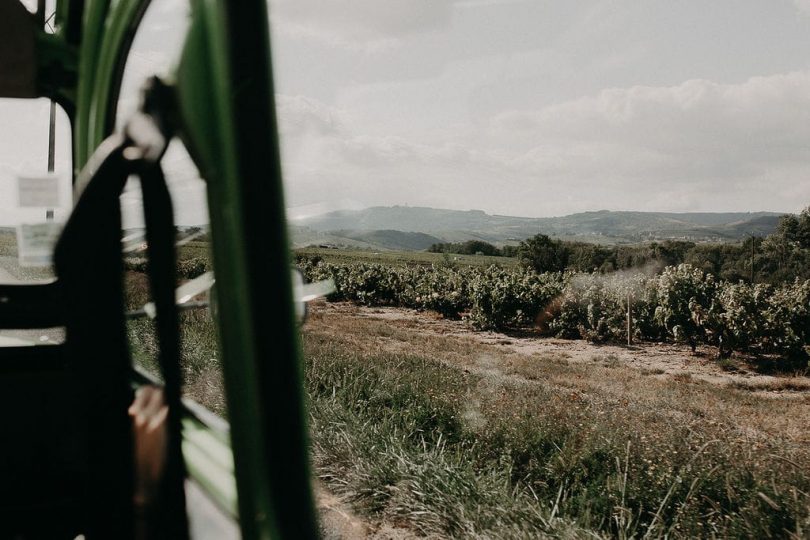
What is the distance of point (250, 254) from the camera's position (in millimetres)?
556

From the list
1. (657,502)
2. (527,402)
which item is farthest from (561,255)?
(657,502)

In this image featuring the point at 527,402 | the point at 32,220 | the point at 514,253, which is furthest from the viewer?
the point at 514,253

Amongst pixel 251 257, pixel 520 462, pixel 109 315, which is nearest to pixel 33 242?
pixel 109 315

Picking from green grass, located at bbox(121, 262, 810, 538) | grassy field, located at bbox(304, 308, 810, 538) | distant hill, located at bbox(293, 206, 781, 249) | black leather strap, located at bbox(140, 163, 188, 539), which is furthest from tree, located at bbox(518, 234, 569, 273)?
black leather strap, located at bbox(140, 163, 188, 539)

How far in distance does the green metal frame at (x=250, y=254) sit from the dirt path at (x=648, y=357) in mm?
14772

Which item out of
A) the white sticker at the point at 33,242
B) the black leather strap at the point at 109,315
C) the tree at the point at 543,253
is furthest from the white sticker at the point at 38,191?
the tree at the point at 543,253

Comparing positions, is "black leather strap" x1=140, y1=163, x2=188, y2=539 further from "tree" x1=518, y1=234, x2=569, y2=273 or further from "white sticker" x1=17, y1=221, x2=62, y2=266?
"tree" x1=518, y1=234, x2=569, y2=273

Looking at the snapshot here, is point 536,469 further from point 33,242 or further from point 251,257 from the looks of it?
point 251,257

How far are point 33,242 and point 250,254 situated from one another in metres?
1.03

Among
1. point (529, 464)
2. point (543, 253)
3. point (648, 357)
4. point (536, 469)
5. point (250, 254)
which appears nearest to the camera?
point (250, 254)

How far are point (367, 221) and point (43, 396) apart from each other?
104 cm

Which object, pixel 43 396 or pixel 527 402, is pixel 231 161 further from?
pixel 527 402

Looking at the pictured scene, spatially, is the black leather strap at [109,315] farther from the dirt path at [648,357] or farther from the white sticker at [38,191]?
the dirt path at [648,357]

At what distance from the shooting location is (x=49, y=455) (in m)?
1.39
